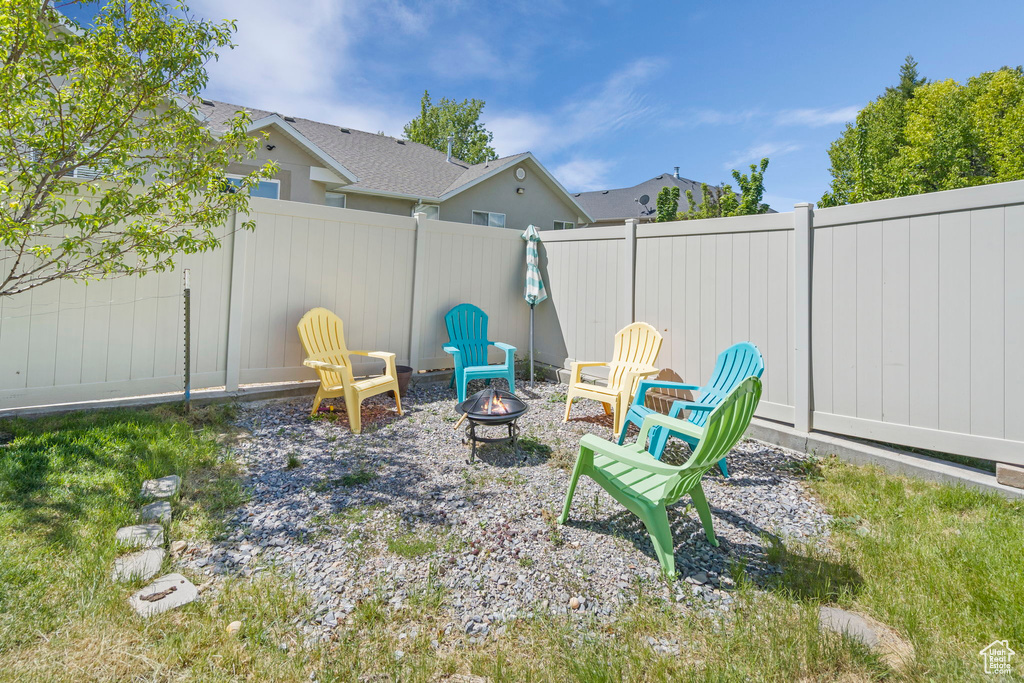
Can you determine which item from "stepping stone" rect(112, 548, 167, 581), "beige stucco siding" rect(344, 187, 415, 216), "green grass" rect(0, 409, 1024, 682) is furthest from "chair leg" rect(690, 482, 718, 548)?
"beige stucco siding" rect(344, 187, 415, 216)

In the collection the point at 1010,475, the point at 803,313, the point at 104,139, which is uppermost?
the point at 104,139

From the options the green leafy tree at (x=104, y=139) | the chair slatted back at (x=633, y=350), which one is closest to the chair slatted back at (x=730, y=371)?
the chair slatted back at (x=633, y=350)

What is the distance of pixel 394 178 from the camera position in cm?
1195

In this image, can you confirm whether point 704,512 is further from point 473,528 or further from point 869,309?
point 869,309

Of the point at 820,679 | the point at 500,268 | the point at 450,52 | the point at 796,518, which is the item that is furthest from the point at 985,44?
the point at 820,679

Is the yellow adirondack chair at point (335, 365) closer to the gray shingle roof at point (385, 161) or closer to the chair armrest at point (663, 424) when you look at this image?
the chair armrest at point (663, 424)

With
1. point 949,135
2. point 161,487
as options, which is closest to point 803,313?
point 161,487

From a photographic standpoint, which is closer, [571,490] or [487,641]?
[487,641]

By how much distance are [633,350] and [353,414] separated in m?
2.66

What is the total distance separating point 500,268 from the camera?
640 centimetres

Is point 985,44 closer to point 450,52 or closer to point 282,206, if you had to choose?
point 450,52

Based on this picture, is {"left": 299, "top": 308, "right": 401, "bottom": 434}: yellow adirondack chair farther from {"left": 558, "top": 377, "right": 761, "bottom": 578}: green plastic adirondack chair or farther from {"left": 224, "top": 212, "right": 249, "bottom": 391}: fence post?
{"left": 558, "top": 377, "right": 761, "bottom": 578}: green plastic adirondack chair

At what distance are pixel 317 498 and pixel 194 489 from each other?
0.71 metres

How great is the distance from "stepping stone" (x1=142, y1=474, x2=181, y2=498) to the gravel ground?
40cm
